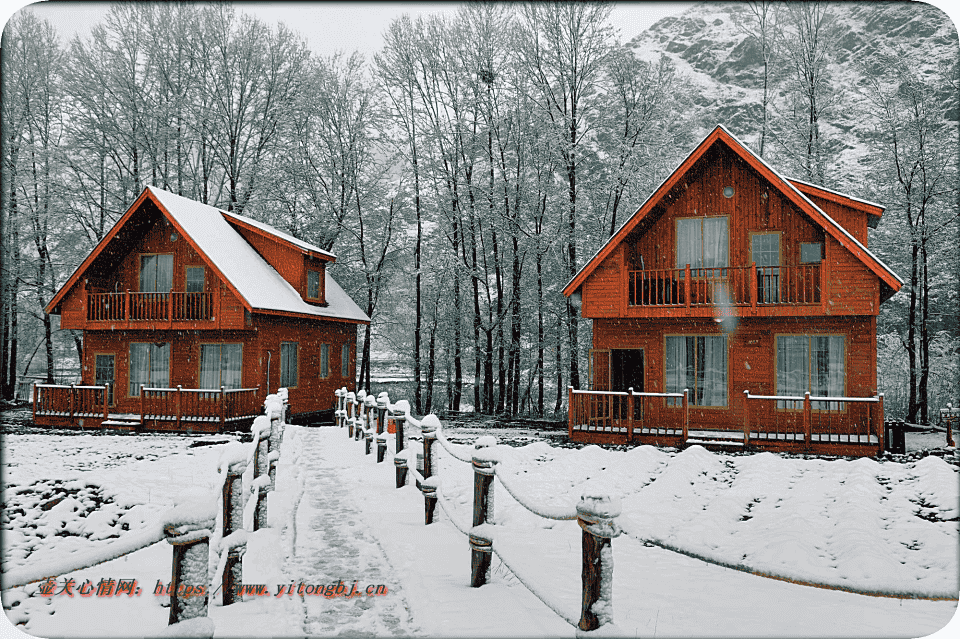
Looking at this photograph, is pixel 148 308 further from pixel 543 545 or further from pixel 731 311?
pixel 731 311

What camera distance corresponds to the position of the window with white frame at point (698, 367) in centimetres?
1340

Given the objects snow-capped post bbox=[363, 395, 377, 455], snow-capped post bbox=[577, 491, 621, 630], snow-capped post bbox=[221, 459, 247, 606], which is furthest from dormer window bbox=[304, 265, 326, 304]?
snow-capped post bbox=[577, 491, 621, 630]

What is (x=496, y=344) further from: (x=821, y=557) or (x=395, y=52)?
(x=821, y=557)

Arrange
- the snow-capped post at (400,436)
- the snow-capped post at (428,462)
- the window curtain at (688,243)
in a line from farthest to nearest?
the window curtain at (688,243) < the snow-capped post at (400,436) < the snow-capped post at (428,462)

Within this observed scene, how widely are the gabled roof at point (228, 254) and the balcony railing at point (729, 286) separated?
10021mm

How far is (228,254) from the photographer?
16.9 metres

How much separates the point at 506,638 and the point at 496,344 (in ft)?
62.6

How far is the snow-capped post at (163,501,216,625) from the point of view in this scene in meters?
2.48

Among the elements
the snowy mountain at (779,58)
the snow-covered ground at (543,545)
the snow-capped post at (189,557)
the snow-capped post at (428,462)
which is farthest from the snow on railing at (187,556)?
the snowy mountain at (779,58)

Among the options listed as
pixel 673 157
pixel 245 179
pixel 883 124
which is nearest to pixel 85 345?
pixel 245 179

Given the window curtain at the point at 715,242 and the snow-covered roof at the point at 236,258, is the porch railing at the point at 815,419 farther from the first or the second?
the snow-covered roof at the point at 236,258

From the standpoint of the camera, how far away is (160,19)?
1622cm

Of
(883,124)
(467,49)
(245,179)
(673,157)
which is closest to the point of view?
(883,124)

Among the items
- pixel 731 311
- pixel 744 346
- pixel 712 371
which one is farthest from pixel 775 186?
pixel 712 371
